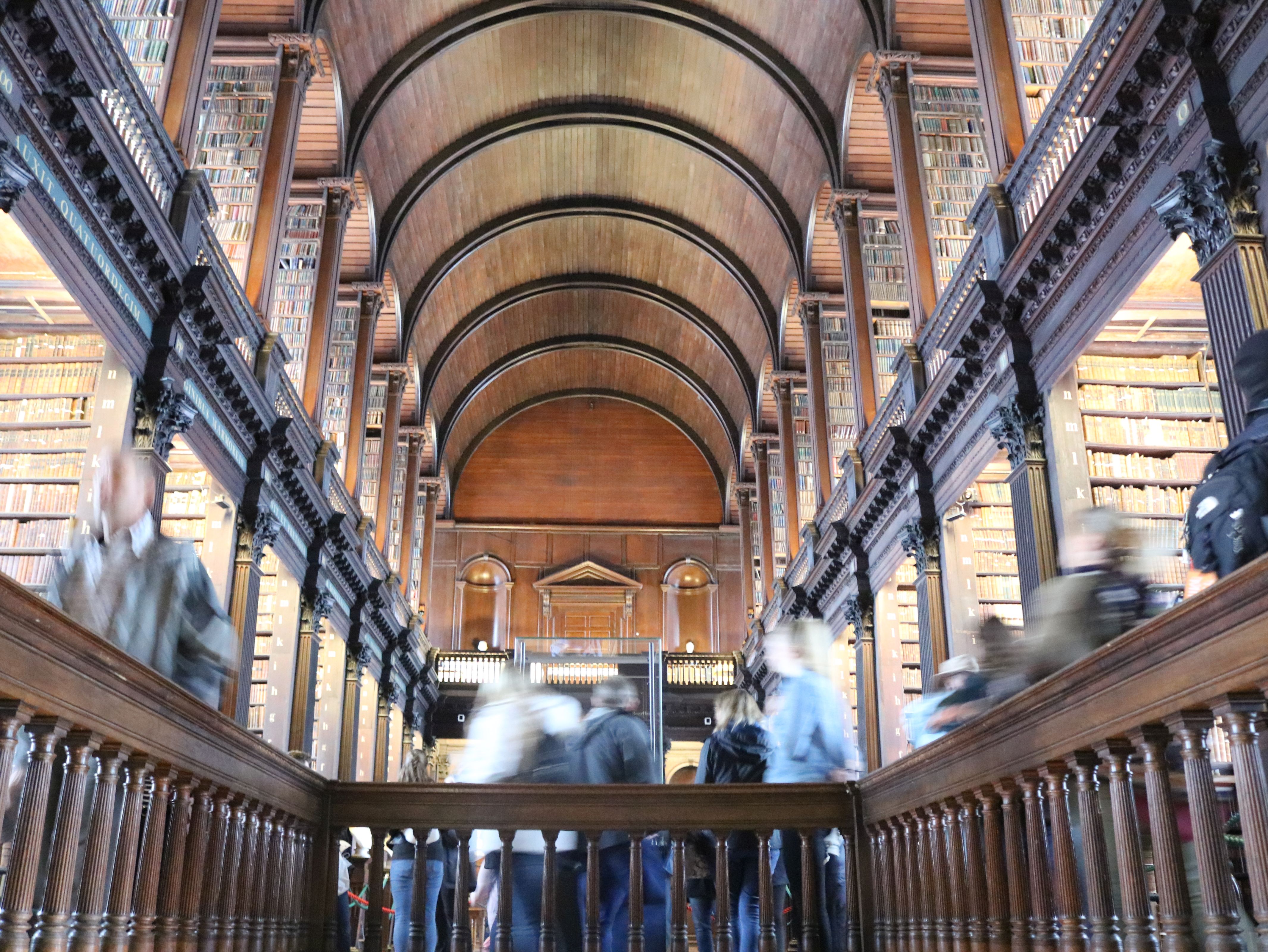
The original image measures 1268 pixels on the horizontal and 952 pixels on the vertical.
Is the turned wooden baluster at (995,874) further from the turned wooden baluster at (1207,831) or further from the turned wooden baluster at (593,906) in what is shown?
the turned wooden baluster at (593,906)

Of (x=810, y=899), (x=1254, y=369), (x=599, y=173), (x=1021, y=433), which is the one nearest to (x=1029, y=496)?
(x=1021, y=433)

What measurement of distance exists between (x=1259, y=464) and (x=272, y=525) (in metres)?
8.96

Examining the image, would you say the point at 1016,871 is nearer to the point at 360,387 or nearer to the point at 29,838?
the point at 29,838

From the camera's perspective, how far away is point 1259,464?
3361 millimetres

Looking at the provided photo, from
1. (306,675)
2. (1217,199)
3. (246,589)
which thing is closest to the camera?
(1217,199)

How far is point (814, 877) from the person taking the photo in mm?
4055

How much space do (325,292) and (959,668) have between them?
9.31m

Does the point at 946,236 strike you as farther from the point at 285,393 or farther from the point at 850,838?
the point at 850,838

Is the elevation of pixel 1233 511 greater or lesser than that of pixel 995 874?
greater

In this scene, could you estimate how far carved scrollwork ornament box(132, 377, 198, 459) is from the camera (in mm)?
7773

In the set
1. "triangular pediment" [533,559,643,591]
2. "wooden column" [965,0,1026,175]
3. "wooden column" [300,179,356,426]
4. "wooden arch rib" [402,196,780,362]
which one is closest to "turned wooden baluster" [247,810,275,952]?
"wooden column" [965,0,1026,175]

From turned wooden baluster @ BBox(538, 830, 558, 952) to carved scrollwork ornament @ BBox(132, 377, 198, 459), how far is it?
4.84 meters

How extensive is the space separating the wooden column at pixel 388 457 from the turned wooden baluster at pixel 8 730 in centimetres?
1403

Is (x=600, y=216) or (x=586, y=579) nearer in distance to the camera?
(x=600, y=216)
